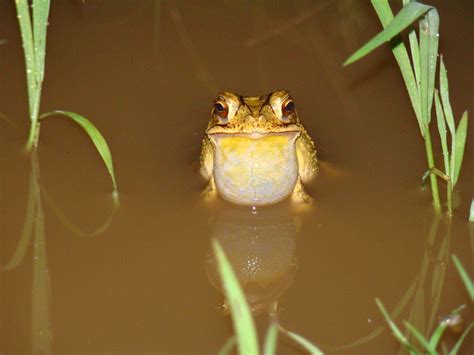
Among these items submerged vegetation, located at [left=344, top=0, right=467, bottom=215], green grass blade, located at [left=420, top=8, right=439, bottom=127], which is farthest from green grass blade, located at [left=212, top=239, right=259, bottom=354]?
green grass blade, located at [left=420, top=8, right=439, bottom=127]

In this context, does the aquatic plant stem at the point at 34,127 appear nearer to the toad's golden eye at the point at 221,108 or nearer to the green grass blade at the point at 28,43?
the green grass blade at the point at 28,43

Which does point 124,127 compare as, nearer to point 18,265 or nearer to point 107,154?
point 107,154

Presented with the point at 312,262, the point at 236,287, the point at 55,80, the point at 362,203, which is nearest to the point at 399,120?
the point at 362,203

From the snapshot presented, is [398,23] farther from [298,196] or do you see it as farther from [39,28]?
[39,28]

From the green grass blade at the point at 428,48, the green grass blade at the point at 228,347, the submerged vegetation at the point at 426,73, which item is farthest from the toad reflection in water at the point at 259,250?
the green grass blade at the point at 428,48

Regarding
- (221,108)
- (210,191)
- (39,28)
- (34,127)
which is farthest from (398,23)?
(34,127)

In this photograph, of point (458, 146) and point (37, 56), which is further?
point (37, 56)
